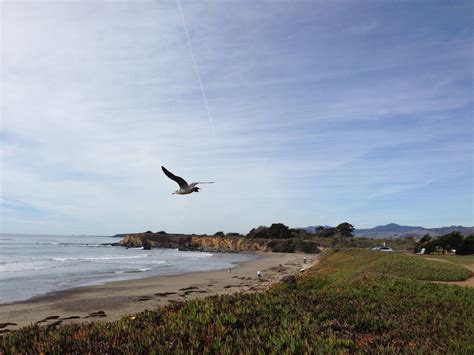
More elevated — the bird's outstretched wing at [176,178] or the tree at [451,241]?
the bird's outstretched wing at [176,178]

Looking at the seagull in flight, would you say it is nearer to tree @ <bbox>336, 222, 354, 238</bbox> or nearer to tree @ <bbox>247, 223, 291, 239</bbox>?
tree @ <bbox>247, 223, 291, 239</bbox>

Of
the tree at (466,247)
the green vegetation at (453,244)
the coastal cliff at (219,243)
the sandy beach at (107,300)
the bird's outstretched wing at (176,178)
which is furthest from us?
the coastal cliff at (219,243)

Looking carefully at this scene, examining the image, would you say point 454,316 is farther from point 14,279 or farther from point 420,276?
point 14,279

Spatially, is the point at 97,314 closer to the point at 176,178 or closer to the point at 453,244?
the point at 176,178

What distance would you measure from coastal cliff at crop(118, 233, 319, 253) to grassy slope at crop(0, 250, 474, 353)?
71.9 meters

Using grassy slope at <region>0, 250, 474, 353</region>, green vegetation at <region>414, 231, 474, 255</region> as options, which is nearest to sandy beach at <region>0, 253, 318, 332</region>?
grassy slope at <region>0, 250, 474, 353</region>

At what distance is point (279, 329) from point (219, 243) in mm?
103901

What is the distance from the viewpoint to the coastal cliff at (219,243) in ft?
275

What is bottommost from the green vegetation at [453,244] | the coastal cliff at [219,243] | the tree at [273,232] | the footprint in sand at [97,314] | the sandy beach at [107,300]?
the sandy beach at [107,300]

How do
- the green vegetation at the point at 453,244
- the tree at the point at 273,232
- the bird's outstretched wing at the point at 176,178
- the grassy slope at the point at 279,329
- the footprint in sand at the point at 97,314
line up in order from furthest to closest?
1. the tree at the point at 273,232
2. the green vegetation at the point at 453,244
3. the footprint in sand at the point at 97,314
4. the bird's outstretched wing at the point at 176,178
5. the grassy slope at the point at 279,329

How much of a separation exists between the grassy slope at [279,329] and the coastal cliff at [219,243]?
71938mm

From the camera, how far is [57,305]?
21109 millimetres

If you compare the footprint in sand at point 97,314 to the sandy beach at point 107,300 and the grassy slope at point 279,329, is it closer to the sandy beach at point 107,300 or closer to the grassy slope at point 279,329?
the sandy beach at point 107,300

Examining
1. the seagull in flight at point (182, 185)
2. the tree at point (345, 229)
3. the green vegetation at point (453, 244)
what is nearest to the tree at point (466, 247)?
the green vegetation at point (453, 244)
